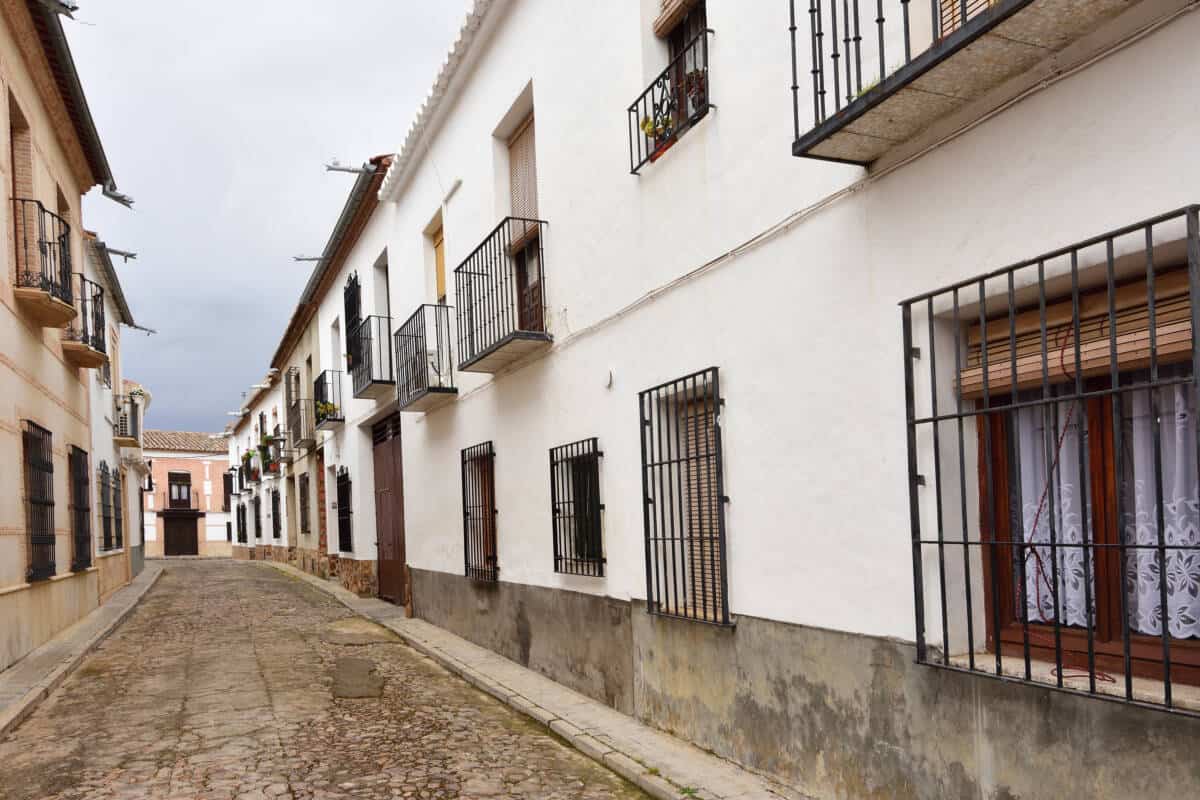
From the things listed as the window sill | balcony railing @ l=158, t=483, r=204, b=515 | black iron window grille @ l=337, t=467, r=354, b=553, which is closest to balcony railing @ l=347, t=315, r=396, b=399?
black iron window grille @ l=337, t=467, r=354, b=553

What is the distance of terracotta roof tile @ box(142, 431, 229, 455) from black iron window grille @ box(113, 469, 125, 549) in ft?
90.3

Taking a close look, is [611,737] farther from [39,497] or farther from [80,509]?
[80,509]

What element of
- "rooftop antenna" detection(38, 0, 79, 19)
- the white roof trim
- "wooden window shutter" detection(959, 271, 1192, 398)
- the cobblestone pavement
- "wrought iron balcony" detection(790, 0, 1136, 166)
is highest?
"rooftop antenna" detection(38, 0, 79, 19)

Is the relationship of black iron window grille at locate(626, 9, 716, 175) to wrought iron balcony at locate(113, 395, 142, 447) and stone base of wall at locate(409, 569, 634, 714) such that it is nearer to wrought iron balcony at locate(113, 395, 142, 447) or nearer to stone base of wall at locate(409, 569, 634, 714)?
stone base of wall at locate(409, 569, 634, 714)

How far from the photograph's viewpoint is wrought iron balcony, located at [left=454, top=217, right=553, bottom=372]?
824cm

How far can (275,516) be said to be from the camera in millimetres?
29875

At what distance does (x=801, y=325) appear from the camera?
4.67 meters

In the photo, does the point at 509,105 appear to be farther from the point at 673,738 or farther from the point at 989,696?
the point at 989,696

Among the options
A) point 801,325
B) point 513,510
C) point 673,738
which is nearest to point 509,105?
point 513,510

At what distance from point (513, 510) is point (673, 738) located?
339cm

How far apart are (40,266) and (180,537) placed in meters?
38.8

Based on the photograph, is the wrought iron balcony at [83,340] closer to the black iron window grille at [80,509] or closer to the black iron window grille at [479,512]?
the black iron window grille at [80,509]

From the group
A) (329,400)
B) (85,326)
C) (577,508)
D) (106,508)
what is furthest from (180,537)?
(577,508)

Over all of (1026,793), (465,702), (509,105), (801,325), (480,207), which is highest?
(509,105)
